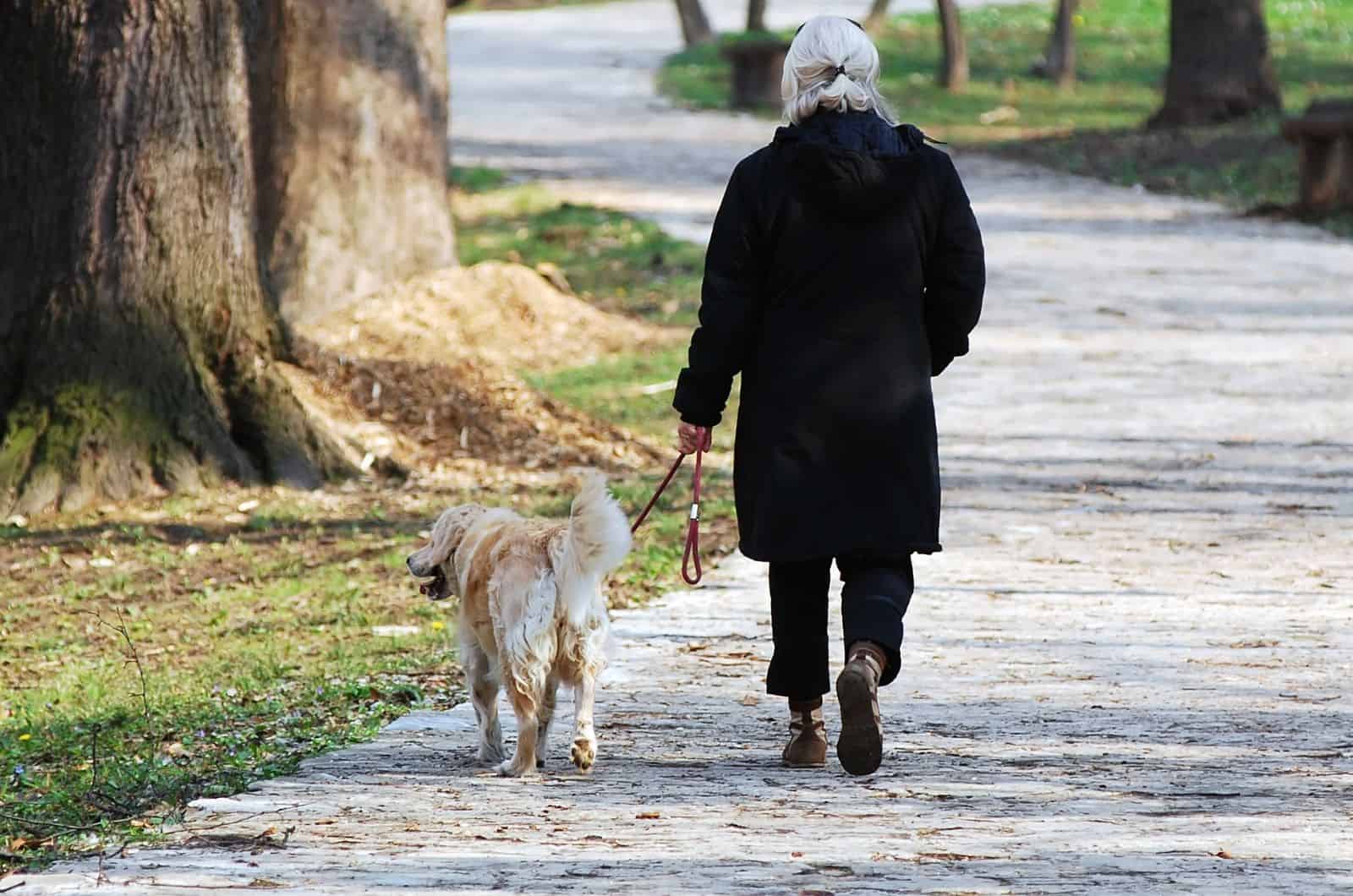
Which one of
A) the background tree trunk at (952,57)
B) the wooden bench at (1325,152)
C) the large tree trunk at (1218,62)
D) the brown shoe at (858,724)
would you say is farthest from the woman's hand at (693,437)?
the background tree trunk at (952,57)

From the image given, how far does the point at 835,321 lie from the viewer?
5.71 metres

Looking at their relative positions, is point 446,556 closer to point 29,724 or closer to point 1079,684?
point 29,724

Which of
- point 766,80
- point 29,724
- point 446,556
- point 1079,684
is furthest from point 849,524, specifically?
point 766,80

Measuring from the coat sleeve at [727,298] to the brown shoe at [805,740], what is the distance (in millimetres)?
872

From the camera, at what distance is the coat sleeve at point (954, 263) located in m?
5.75

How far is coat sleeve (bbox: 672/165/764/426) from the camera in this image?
5.70 meters

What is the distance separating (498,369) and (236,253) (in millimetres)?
2695

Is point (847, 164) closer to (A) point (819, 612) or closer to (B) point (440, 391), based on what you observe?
(A) point (819, 612)

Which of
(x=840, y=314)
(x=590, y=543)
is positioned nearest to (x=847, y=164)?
(x=840, y=314)

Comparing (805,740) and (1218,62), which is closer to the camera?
(805,740)

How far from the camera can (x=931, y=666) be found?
7.32m

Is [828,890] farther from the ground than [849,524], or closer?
closer

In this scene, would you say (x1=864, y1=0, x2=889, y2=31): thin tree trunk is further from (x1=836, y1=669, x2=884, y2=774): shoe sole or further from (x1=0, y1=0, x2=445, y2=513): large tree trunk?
(x1=836, y1=669, x2=884, y2=774): shoe sole

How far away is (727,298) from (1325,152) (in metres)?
15.2
